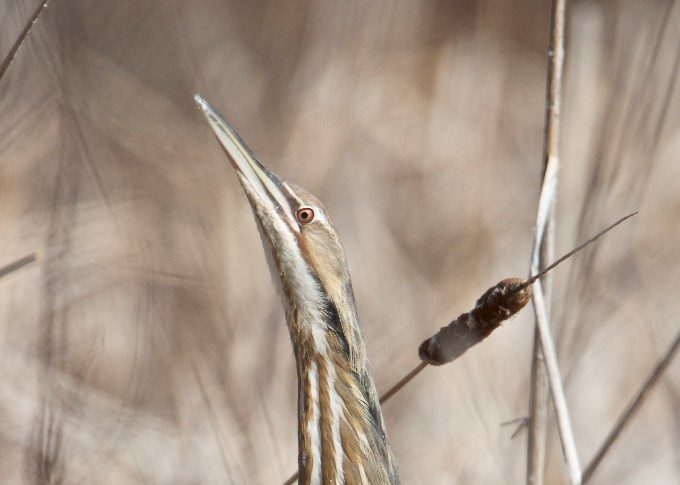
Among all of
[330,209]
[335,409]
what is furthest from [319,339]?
[330,209]

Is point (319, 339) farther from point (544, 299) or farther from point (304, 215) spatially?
point (544, 299)

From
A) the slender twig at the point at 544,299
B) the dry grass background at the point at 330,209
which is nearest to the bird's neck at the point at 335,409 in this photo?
the slender twig at the point at 544,299

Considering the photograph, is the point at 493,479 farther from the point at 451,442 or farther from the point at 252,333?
the point at 252,333

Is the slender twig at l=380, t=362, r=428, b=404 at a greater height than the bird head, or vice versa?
the bird head

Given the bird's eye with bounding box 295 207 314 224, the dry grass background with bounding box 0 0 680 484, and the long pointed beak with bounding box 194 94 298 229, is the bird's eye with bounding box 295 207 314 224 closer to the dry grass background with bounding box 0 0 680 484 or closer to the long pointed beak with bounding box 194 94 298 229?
the long pointed beak with bounding box 194 94 298 229

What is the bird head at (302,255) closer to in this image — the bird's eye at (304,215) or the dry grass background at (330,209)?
the bird's eye at (304,215)

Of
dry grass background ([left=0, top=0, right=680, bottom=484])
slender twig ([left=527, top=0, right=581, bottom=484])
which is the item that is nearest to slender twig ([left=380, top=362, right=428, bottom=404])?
slender twig ([left=527, top=0, right=581, bottom=484])

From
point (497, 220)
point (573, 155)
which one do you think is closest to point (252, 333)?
point (497, 220)
